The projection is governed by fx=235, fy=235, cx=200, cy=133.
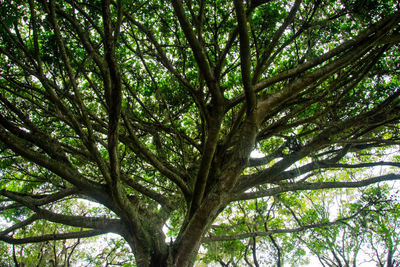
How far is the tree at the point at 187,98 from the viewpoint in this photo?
2609 millimetres

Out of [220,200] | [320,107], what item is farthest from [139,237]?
[320,107]

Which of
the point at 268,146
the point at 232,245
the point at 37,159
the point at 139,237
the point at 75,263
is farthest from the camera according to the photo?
the point at 75,263

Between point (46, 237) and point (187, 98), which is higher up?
point (187, 98)

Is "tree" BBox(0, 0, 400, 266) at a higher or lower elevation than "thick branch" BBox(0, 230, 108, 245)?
higher

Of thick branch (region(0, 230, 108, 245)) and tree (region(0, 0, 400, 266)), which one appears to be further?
thick branch (region(0, 230, 108, 245))

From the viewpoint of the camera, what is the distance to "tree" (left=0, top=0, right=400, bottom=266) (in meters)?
2.61

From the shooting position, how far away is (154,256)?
3.35 metres

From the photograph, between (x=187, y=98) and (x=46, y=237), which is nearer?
(x=46, y=237)

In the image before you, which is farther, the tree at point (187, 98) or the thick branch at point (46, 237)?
the thick branch at point (46, 237)

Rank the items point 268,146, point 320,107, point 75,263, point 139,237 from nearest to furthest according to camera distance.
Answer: point 139,237 < point 320,107 < point 268,146 < point 75,263

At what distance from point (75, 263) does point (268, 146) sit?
10.1 meters

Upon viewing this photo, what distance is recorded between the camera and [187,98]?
4.53 m

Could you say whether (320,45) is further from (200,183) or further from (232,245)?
(232,245)

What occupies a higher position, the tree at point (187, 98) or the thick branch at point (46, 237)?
the tree at point (187, 98)
